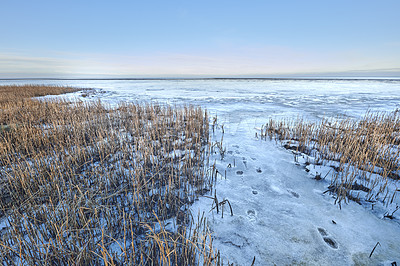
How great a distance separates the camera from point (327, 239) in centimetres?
226

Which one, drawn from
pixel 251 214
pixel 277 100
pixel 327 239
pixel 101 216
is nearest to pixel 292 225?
pixel 327 239

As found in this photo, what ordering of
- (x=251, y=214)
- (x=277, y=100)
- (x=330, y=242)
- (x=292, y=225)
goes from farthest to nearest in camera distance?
1. (x=277, y=100)
2. (x=251, y=214)
3. (x=292, y=225)
4. (x=330, y=242)

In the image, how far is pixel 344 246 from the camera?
2.16m

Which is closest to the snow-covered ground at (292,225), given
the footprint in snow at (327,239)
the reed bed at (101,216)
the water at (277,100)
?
the footprint in snow at (327,239)

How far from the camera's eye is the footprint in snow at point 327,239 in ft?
7.16

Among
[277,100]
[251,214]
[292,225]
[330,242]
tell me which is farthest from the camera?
[277,100]

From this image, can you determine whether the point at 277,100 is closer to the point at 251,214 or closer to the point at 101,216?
the point at 251,214

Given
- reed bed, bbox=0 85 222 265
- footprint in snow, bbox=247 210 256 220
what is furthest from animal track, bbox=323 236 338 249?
reed bed, bbox=0 85 222 265

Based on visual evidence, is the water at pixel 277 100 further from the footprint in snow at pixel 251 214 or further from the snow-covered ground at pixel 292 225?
the footprint in snow at pixel 251 214

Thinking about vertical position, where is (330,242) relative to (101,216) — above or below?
below

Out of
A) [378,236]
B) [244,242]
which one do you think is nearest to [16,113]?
[244,242]

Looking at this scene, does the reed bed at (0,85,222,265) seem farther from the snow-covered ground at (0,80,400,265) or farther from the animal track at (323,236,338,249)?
the animal track at (323,236,338,249)

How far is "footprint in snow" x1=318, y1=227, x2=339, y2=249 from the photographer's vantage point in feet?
7.16

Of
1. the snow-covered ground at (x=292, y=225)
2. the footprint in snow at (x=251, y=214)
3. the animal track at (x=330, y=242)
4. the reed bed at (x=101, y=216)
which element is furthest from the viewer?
the footprint in snow at (x=251, y=214)
